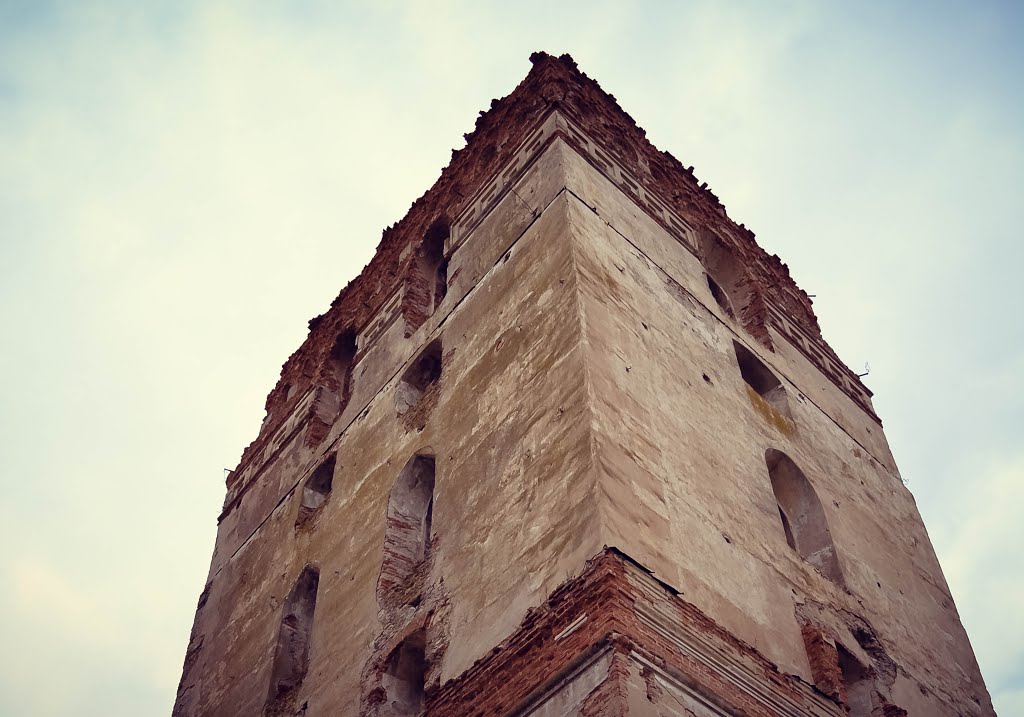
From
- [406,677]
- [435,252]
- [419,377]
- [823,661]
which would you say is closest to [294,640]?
[406,677]

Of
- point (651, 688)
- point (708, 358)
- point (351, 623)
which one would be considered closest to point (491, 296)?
point (708, 358)

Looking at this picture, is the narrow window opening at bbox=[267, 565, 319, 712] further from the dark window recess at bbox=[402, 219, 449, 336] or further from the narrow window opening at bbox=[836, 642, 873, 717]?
the narrow window opening at bbox=[836, 642, 873, 717]

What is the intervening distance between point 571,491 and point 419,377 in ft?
15.3

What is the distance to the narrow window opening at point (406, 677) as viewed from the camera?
9344 mm

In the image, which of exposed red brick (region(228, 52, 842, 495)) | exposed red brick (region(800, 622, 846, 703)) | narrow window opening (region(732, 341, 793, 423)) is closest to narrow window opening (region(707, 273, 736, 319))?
exposed red brick (region(228, 52, 842, 495))

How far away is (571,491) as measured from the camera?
8.48 meters

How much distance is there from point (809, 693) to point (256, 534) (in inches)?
304

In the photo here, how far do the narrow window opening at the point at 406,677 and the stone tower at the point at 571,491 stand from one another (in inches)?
1.2

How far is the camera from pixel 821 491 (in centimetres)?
1167

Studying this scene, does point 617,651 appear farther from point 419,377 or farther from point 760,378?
point 760,378

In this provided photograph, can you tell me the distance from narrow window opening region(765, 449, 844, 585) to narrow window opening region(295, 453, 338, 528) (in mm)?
4925

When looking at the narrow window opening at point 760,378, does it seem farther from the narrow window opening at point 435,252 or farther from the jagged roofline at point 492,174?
A: the narrow window opening at point 435,252

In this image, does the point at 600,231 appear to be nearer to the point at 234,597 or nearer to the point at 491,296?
the point at 491,296

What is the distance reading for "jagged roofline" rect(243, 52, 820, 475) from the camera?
14.6 metres
